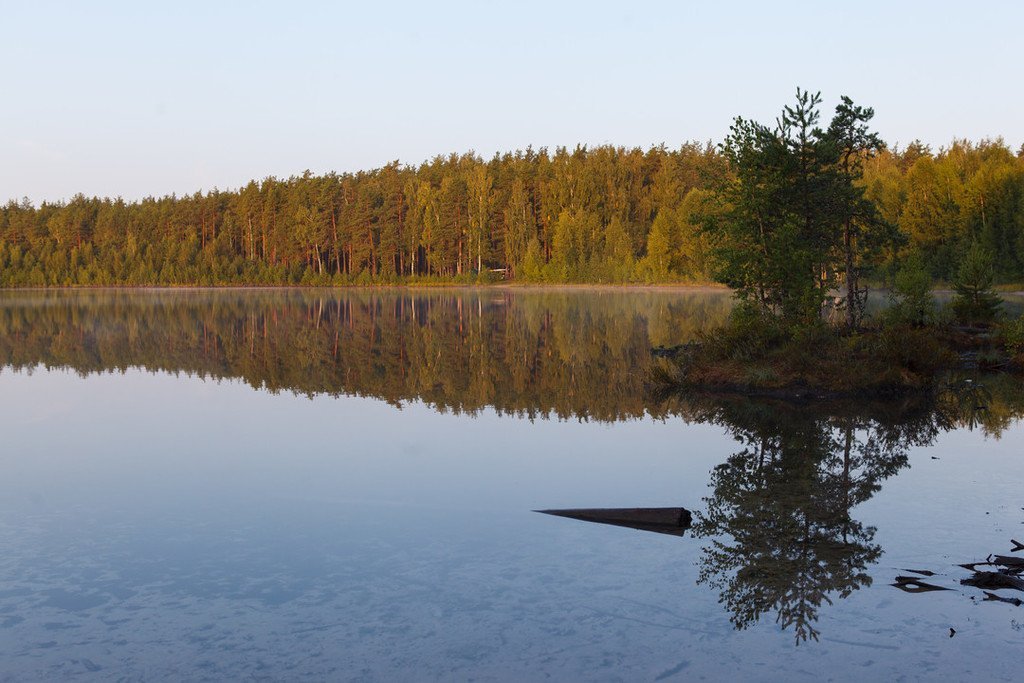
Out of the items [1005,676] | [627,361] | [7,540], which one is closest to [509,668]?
[1005,676]

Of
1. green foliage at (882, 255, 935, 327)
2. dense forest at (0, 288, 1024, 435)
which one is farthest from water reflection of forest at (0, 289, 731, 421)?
green foliage at (882, 255, 935, 327)

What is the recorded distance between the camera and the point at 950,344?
29.6 metres

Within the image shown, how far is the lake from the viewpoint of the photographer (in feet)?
26.6

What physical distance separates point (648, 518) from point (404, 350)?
26.1 m

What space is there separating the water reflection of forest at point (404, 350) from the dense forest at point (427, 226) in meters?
57.2

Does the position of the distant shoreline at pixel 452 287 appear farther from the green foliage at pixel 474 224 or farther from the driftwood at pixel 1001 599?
the driftwood at pixel 1001 599

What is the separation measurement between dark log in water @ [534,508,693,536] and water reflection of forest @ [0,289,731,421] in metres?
8.81

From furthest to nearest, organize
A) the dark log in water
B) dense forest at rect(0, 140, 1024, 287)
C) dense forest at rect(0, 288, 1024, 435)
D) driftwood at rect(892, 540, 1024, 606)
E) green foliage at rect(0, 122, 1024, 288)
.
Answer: dense forest at rect(0, 140, 1024, 287) < green foliage at rect(0, 122, 1024, 288) < dense forest at rect(0, 288, 1024, 435) < the dark log in water < driftwood at rect(892, 540, 1024, 606)

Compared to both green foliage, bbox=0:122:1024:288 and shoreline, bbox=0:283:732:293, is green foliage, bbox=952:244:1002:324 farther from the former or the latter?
shoreline, bbox=0:283:732:293

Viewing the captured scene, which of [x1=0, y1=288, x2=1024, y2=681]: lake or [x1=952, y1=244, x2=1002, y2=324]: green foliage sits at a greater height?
[x1=952, y1=244, x2=1002, y2=324]: green foliage

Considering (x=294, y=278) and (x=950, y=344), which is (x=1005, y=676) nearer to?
(x=950, y=344)

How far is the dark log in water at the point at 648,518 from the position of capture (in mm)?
11906

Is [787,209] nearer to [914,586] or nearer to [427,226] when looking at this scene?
[914,586]

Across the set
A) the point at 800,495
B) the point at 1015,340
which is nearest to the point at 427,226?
the point at 1015,340
